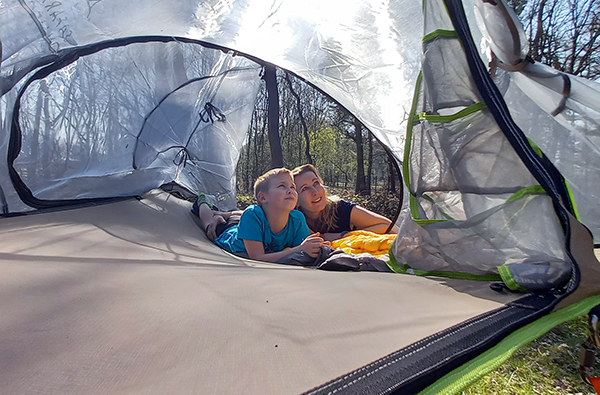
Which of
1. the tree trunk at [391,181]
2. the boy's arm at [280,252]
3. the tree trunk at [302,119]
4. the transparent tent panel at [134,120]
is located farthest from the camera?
the tree trunk at [391,181]

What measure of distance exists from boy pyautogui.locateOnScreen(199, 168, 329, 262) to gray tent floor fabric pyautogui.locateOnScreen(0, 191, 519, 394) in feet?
1.45

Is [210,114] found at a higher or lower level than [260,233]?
higher

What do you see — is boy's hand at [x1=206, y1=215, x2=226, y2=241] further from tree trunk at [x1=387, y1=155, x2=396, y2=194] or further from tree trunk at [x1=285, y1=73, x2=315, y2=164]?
tree trunk at [x1=387, y1=155, x2=396, y2=194]

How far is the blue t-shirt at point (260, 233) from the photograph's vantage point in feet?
5.03

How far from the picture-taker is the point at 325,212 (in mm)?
2039

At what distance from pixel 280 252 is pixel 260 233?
0.15m

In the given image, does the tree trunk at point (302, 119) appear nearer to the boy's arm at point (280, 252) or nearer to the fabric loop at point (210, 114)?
the fabric loop at point (210, 114)

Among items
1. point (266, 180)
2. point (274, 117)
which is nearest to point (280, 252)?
point (266, 180)

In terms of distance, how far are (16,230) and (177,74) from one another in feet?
4.66

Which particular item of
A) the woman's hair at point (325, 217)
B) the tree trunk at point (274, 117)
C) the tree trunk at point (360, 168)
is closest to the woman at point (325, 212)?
the woman's hair at point (325, 217)

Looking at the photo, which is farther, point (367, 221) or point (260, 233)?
point (367, 221)

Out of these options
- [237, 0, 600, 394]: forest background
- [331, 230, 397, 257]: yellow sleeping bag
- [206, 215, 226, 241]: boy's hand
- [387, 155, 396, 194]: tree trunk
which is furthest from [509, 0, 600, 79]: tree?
[206, 215, 226, 241]: boy's hand

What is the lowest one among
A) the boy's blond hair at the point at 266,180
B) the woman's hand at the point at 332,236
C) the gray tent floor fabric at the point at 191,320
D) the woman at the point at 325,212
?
the woman's hand at the point at 332,236

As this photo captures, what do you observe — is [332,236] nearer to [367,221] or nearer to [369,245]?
[367,221]
